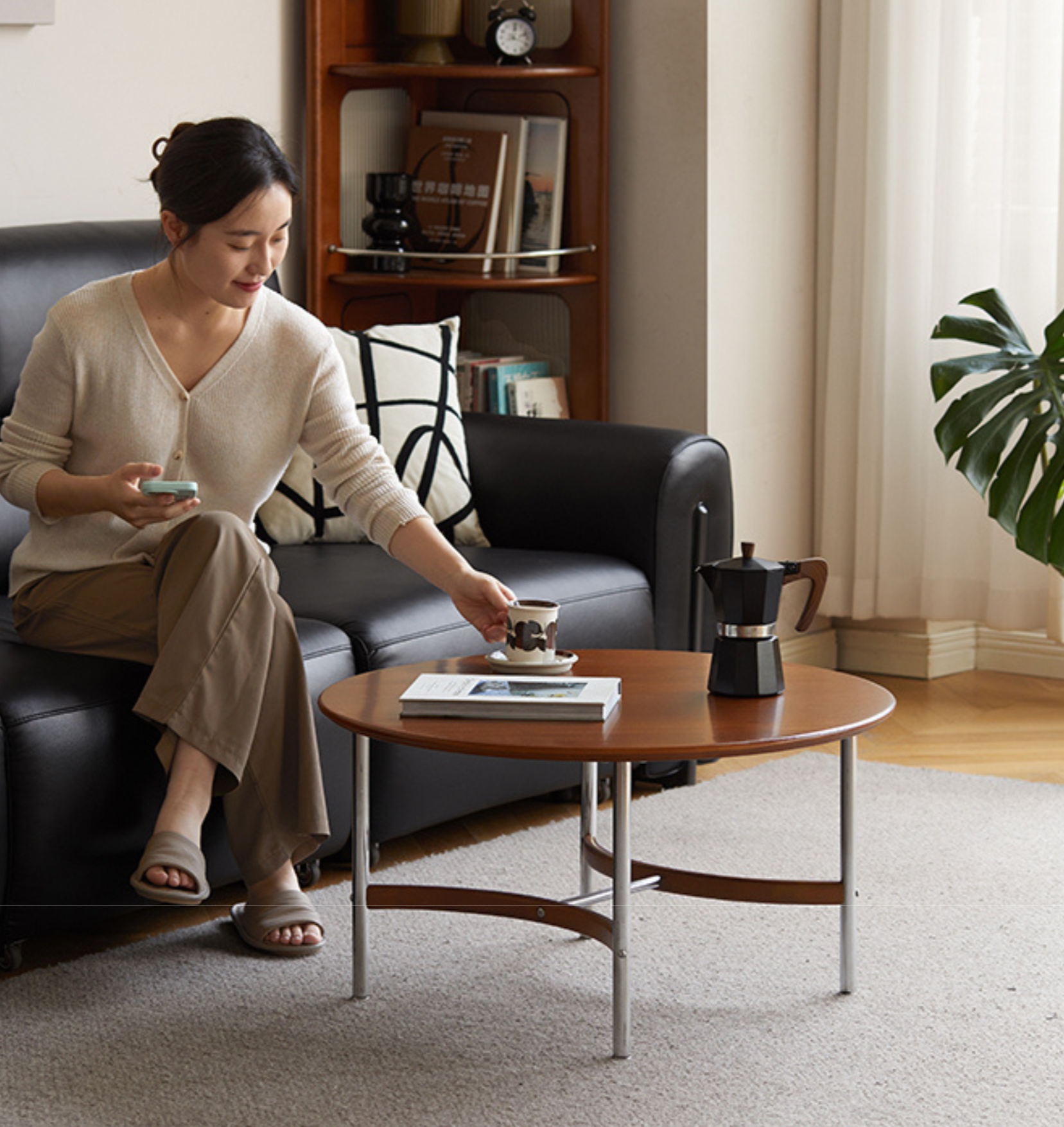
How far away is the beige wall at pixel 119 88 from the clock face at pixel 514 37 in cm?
40

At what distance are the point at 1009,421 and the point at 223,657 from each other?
1.63 m

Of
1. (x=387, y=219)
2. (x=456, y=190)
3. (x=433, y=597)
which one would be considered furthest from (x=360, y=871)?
(x=456, y=190)

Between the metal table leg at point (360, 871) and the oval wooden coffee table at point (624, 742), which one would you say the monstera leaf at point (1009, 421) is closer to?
the oval wooden coffee table at point (624, 742)

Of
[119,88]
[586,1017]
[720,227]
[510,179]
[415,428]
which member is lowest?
[586,1017]

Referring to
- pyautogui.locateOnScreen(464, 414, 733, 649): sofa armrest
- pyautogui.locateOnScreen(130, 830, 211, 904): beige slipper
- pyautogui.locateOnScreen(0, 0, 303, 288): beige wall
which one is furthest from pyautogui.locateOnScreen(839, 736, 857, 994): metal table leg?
pyautogui.locateOnScreen(0, 0, 303, 288): beige wall

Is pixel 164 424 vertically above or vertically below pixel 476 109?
below

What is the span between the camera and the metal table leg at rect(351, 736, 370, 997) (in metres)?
1.94

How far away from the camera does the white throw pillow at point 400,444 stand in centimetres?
285

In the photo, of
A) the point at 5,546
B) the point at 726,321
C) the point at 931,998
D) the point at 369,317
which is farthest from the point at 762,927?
the point at 369,317

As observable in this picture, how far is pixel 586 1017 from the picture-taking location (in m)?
1.94

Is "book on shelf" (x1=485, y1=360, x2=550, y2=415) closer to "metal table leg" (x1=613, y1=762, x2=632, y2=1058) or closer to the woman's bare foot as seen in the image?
the woman's bare foot

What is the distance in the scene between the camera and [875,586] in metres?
3.73

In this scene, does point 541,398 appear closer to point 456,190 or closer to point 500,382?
point 500,382

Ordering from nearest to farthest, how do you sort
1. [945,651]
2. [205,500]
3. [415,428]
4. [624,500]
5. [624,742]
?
[624,742] → [205,500] → [624,500] → [415,428] → [945,651]
